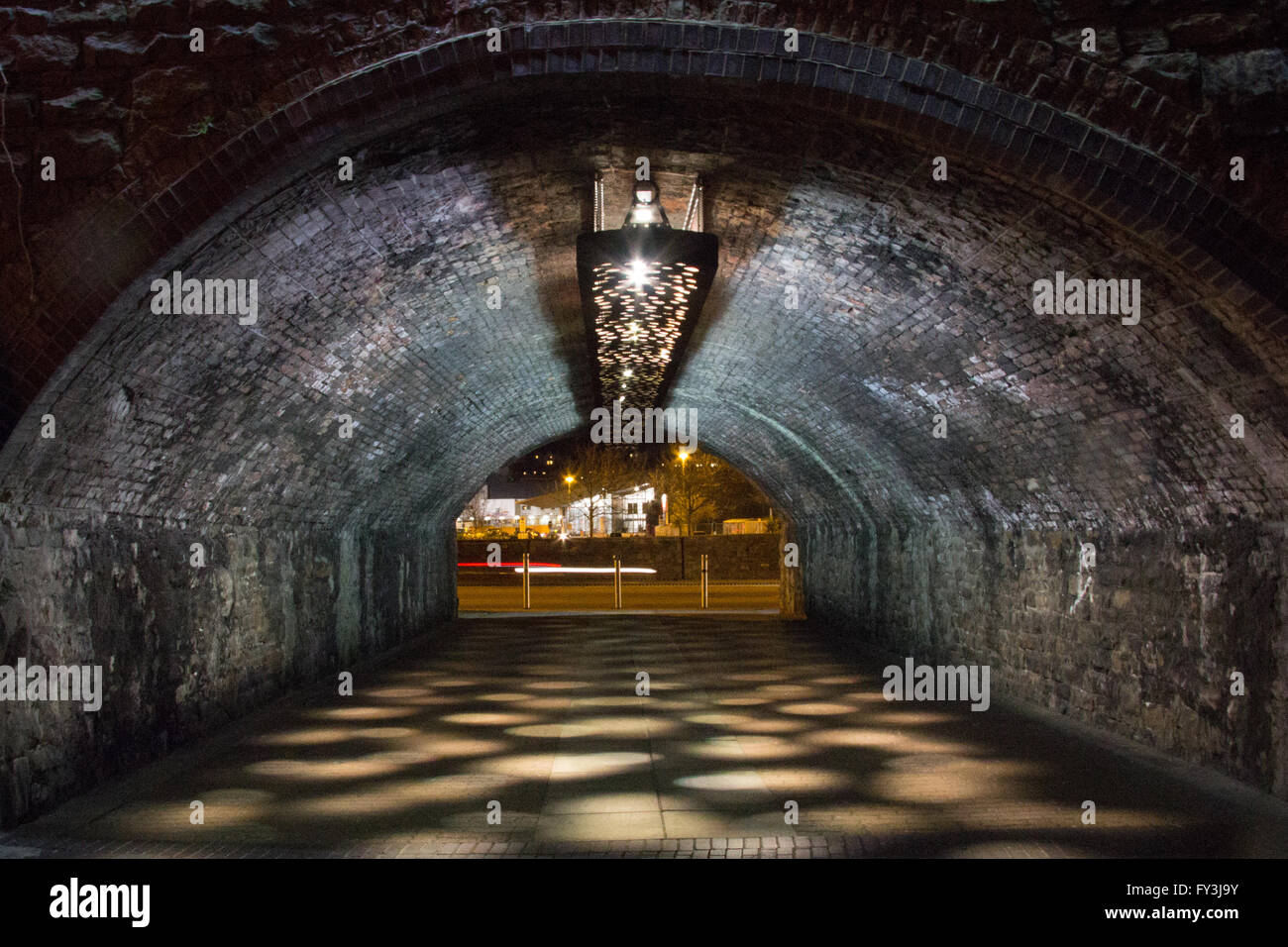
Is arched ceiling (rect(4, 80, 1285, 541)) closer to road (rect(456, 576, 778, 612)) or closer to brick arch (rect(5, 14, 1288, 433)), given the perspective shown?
brick arch (rect(5, 14, 1288, 433))

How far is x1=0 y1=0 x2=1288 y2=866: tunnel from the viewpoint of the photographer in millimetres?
5910

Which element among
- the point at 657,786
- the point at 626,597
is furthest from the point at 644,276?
the point at 626,597

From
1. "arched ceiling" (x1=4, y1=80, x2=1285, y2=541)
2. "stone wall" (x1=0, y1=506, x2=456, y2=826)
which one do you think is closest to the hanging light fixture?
"arched ceiling" (x1=4, y1=80, x2=1285, y2=541)

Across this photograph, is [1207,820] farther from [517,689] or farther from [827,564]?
[827,564]

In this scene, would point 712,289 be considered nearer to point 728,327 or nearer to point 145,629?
point 728,327

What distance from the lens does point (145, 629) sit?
27.6 feet

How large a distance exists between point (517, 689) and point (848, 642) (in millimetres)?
6576

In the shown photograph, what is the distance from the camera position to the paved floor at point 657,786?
20.4 feet

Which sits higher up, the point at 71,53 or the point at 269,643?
the point at 71,53

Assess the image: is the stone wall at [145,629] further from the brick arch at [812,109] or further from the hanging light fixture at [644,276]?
the hanging light fixture at [644,276]

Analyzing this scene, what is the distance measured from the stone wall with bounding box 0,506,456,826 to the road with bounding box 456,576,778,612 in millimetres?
12071

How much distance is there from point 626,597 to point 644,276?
71.9 feet

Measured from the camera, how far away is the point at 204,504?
31.8 ft
